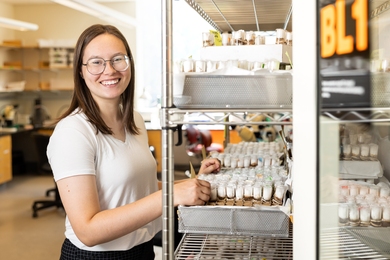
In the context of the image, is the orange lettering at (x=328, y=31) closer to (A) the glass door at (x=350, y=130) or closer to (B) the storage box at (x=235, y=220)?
(A) the glass door at (x=350, y=130)

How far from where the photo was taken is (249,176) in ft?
6.13

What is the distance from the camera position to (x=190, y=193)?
1521 mm

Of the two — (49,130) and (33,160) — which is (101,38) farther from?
(33,160)

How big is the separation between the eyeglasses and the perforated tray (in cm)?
42

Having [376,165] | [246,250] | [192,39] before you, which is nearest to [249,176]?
[246,250]

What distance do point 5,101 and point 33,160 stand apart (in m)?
1.22

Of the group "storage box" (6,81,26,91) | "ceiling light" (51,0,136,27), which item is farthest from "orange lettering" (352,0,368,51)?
"storage box" (6,81,26,91)

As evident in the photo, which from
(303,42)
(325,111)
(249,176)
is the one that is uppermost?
(303,42)

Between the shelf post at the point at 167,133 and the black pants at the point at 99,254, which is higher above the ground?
the shelf post at the point at 167,133

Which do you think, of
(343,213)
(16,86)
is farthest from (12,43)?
(343,213)

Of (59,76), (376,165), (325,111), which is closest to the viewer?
(325,111)

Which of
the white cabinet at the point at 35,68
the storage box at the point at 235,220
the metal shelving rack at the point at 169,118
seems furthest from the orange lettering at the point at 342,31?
the white cabinet at the point at 35,68

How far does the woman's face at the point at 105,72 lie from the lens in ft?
5.98

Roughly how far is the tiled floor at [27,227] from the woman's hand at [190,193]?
3.27 meters
